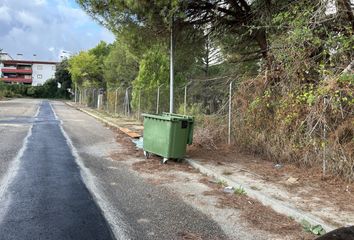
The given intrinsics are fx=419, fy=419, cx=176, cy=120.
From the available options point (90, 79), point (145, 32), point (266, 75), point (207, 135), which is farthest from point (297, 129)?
point (90, 79)

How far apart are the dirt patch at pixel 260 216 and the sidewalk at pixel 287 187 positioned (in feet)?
0.49

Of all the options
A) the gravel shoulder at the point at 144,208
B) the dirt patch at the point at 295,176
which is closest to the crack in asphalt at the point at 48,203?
the gravel shoulder at the point at 144,208

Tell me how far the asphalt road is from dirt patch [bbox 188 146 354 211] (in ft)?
7.33

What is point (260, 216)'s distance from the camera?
621cm

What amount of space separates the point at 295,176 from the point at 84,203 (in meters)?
4.45

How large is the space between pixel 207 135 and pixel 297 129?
384 cm

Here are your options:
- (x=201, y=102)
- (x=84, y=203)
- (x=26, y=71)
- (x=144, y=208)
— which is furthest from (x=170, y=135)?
(x=26, y=71)

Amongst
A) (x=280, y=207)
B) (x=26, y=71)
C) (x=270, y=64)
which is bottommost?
(x=280, y=207)

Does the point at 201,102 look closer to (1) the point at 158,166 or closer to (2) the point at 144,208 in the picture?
(1) the point at 158,166

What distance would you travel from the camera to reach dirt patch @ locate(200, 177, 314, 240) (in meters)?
5.57

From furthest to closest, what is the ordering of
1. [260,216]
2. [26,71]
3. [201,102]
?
1. [26,71]
2. [201,102]
3. [260,216]

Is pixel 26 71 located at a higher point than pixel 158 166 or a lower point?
higher

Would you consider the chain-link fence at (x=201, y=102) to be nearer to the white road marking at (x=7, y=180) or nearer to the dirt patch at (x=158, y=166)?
the dirt patch at (x=158, y=166)

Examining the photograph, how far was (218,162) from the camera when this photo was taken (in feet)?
33.7
